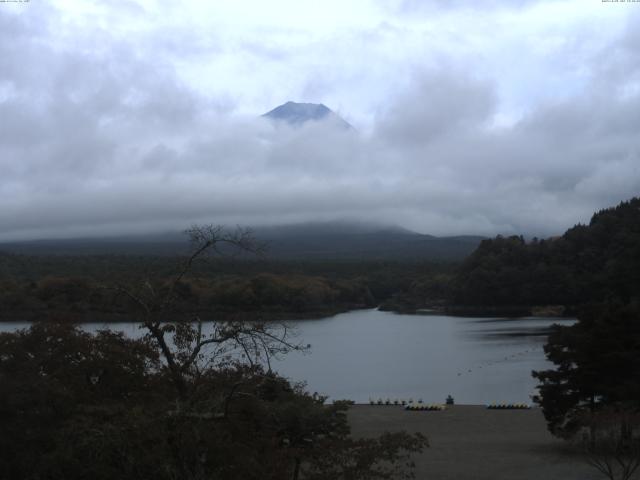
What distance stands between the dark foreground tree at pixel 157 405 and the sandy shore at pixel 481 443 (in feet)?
19.6

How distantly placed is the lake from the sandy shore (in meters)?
2.95

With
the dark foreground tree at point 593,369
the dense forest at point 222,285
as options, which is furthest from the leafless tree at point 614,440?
the dense forest at point 222,285

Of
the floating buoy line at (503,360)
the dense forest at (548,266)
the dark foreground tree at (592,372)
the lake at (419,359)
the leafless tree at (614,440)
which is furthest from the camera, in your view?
the dense forest at (548,266)

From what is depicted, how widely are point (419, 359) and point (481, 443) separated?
2153 cm

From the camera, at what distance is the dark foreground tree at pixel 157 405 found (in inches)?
211

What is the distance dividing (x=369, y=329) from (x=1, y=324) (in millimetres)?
22528

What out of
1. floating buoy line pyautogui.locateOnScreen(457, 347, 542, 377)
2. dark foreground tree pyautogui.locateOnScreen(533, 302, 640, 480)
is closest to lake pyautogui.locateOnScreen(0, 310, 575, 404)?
floating buoy line pyautogui.locateOnScreen(457, 347, 542, 377)

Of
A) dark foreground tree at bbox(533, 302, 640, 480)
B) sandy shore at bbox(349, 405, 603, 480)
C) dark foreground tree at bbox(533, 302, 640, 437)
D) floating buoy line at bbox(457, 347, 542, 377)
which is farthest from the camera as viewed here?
floating buoy line at bbox(457, 347, 542, 377)

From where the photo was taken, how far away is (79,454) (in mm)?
5840

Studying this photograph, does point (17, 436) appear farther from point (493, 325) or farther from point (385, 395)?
point (493, 325)

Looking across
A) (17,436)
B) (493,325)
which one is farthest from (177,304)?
(493,325)

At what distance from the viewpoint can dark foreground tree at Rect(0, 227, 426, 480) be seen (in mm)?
5348

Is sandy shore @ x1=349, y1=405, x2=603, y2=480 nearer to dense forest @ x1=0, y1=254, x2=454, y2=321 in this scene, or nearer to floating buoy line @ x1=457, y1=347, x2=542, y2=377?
dense forest @ x1=0, y1=254, x2=454, y2=321

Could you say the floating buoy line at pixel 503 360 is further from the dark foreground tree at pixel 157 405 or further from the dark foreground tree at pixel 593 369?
the dark foreground tree at pixel 157 405
